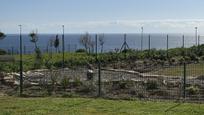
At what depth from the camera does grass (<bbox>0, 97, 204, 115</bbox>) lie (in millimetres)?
11305

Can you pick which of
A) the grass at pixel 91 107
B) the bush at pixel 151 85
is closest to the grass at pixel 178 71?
the bush at pixel 151 85

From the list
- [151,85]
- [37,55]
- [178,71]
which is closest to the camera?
[151,85]

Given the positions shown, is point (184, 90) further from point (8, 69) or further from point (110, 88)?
point (8, 69)

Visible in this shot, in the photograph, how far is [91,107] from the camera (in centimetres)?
1220

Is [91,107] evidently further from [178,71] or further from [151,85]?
[178,71]

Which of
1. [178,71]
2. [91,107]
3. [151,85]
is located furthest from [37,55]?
[91,107]

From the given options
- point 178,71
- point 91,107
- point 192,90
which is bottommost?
point 91,107

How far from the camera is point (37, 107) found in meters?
12.0

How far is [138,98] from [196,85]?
2.72m

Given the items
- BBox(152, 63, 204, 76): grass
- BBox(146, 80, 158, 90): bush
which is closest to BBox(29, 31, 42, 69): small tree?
BBox(152, 63, 204, 76): grass

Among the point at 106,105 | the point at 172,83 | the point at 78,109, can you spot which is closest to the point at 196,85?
the point at 172,83

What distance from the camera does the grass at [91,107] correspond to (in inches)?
445

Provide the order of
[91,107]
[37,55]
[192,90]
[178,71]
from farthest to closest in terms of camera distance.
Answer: [37,55] → [178,71] → [192,90] → [91,107]

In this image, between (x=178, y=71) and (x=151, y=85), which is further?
(x=178, y=71)
